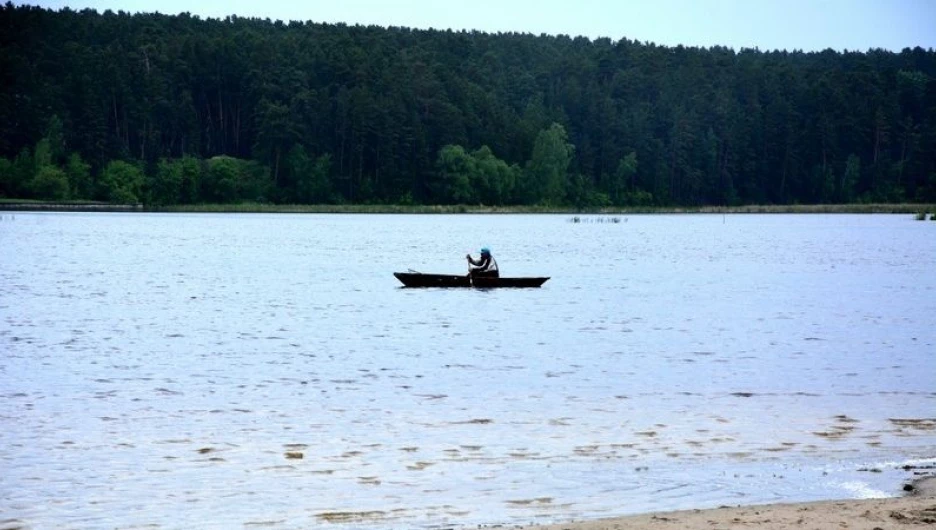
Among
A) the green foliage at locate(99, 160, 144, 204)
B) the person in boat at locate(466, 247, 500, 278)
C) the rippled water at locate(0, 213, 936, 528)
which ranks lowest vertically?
the rippled water at locate(0, 213, 936, 528)

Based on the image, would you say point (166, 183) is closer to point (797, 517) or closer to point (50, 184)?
point (50, 184)

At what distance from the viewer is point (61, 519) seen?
14.8m

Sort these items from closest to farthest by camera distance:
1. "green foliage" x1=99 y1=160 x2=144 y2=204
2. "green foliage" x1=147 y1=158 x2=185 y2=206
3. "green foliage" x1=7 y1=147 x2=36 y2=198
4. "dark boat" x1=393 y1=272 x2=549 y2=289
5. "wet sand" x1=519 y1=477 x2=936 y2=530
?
"wet sand" x1=519 y1=477 x2=936 y2=530 < "dark boat" x1=393 y1=272 x2=549 y2=289 < "green foliage" x1=7 y1=147 x2=36 y2=198 < "green foliage" x1=99 y1=160 x2=144 y2=204 < "green foliage" x1=147 y1=158 x2=185 y2=206

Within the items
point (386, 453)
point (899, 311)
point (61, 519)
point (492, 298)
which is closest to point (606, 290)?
point (492, 298)

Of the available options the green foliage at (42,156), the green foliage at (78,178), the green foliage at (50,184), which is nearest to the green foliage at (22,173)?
the green foliage at (42,156)

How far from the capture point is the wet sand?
13.6 m

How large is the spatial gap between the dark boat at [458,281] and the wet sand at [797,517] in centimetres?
3391

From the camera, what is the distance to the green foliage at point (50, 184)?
607ft

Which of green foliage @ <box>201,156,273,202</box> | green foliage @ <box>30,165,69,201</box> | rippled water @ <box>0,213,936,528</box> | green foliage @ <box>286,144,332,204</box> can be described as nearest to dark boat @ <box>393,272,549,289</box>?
rippled water @ <box>0,213,936,528</box>

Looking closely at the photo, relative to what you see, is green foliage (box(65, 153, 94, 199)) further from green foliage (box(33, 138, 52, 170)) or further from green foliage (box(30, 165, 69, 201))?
green foliage (box(33, 138, 52, 170))

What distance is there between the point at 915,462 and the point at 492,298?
33.4m

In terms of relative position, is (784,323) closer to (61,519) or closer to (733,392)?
(733,392)

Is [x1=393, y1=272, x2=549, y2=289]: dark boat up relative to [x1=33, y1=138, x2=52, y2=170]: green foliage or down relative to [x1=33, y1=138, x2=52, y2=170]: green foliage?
down

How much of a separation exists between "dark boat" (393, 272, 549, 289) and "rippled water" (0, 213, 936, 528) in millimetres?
663
